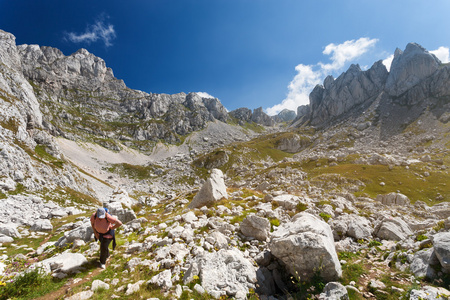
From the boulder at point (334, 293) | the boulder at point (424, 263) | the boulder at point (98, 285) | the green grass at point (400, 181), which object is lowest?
the green grass at point (400, 181)

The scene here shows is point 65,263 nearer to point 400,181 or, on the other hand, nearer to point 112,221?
point 112,221

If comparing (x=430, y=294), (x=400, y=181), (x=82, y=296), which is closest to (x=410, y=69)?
(x=400, y=181)

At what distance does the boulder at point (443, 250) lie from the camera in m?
6.50

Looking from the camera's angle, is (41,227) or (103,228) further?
(41,227)

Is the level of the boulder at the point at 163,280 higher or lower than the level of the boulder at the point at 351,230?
higher

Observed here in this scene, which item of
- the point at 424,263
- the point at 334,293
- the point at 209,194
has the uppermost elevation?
the point at 209,194

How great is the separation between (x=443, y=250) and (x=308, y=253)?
15.6 feet

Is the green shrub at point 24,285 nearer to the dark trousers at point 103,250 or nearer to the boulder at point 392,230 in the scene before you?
the dark trousers at point 103,250

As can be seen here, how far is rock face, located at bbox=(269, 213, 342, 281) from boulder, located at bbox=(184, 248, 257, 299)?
174cm

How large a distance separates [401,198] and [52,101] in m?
285

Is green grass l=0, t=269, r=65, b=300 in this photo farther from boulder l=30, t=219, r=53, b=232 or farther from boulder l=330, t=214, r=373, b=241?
boulder l=330, t=214, r=373, b=241

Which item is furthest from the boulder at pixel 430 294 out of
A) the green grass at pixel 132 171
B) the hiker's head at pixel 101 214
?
the green grass at pixel 132 171

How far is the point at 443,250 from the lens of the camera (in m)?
6.73

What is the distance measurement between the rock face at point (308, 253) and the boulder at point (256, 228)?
2.71m
